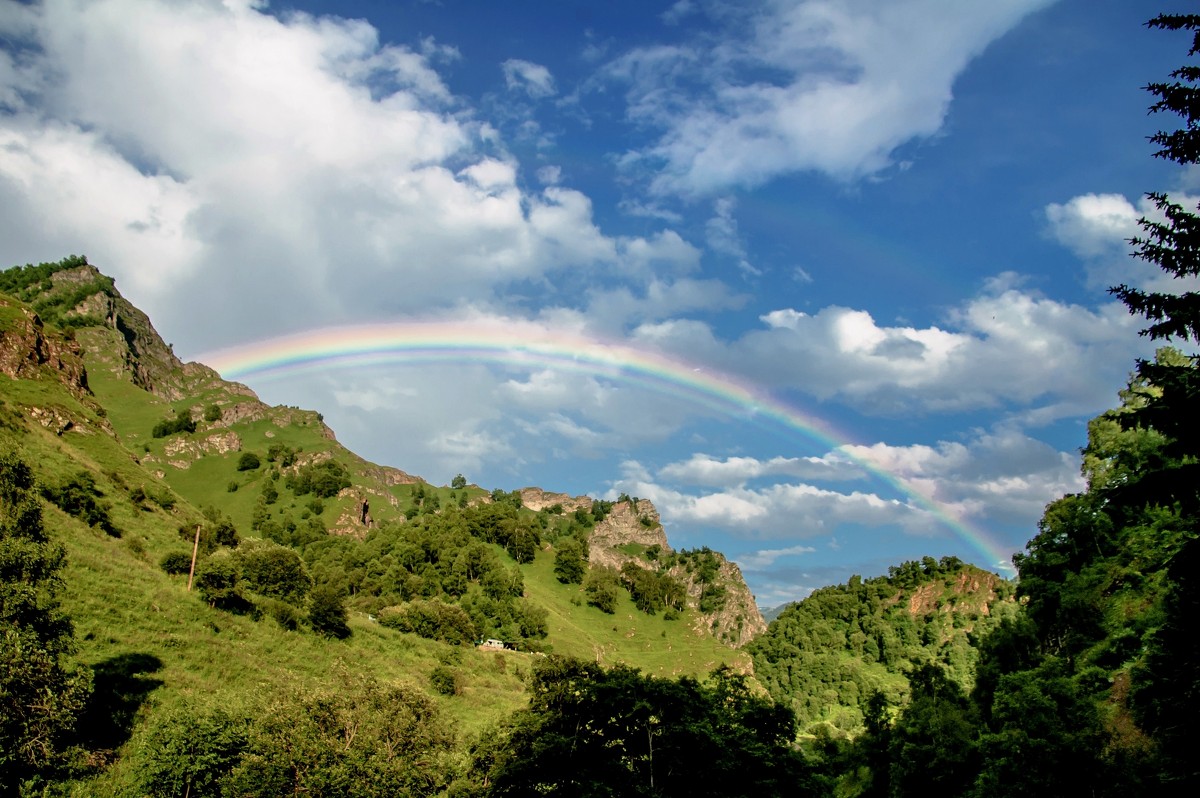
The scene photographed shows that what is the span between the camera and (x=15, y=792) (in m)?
32.2

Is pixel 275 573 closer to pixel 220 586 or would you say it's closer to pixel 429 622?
pixel 220 586

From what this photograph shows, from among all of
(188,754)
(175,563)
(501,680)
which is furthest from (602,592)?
(188,754)

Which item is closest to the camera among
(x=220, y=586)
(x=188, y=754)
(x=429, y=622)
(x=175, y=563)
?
(x=188, y=754)

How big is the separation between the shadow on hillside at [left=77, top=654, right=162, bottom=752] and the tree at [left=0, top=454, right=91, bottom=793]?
5.63m

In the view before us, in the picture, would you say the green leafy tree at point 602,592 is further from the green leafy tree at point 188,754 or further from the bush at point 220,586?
the green leafy tree at point 188,754

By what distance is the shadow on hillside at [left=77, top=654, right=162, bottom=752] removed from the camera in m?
43.3

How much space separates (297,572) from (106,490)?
27.2 metres

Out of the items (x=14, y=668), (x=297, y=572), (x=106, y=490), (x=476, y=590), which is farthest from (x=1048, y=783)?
(x=476, y=590)

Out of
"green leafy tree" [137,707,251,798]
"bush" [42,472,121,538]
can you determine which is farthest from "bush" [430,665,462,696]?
"green leafy tree" [137,707,251,798]

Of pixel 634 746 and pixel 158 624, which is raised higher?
pixel 158 624

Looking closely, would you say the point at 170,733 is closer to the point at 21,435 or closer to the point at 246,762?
the point at 246,762

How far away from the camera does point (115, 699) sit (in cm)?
4700

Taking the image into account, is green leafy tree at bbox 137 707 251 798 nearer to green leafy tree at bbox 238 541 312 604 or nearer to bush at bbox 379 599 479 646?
green leafy tree at bbox 238 541 312 604

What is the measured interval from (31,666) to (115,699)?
18325mm
